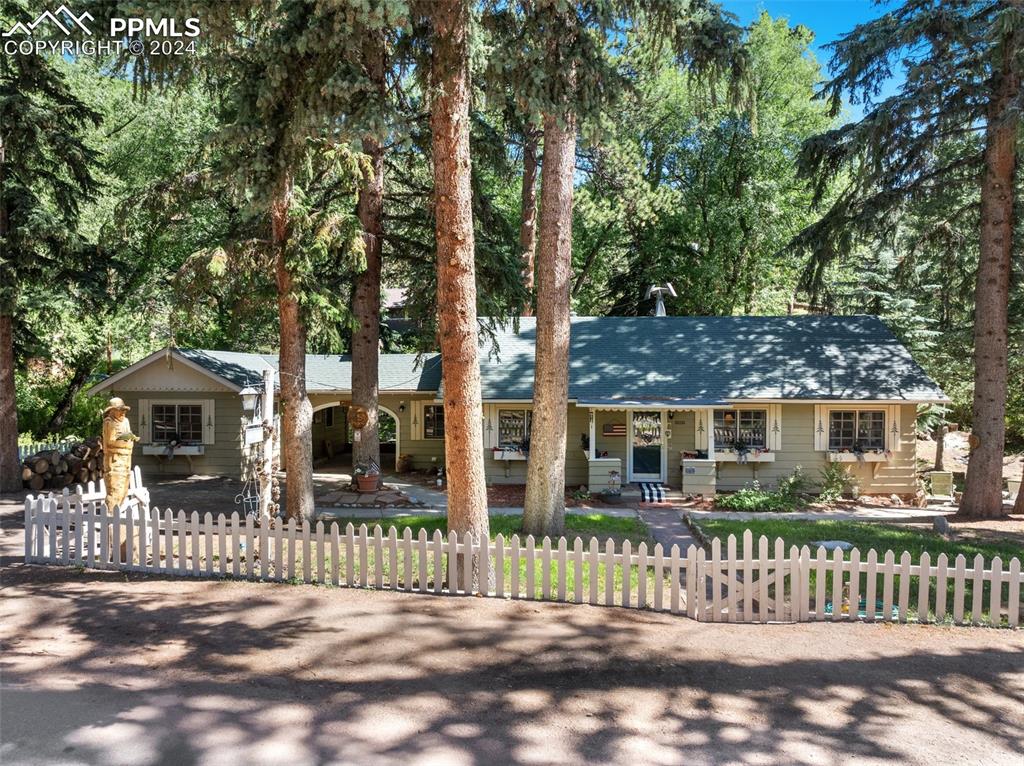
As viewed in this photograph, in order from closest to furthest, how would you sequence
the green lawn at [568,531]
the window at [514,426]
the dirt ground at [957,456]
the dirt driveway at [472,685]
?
the dirt driveway at [472,685] → the green lawn at [568,531] → the window at [514,426] → the dirt ground at [957,456]

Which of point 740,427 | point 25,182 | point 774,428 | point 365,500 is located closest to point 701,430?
point 740,427

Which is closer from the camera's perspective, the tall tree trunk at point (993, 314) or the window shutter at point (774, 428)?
the tall tree trunk at point (993, 314)

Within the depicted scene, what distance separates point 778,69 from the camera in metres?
26.5

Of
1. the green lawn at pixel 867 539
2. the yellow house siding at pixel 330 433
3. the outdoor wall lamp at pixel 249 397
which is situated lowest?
the green lawn at pixel 867 539

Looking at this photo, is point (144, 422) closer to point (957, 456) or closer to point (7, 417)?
point (7, 417)

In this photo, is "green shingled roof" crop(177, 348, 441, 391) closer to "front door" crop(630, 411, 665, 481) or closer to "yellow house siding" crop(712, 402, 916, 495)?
"front door" crop(630, 411, 665, 481)

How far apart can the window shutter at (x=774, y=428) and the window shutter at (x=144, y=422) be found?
625 inches

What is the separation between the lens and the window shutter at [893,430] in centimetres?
1616

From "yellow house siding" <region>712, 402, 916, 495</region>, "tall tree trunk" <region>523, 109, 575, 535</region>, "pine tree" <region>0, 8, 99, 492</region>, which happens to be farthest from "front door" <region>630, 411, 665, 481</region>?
"pine tree" <region>0, 8, 99, 492</region>

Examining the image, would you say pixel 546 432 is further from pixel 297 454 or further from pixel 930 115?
pixel 930 115

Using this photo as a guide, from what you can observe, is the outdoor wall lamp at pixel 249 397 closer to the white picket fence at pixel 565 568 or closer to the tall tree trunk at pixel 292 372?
the tall tree trunk at pixel 292 372

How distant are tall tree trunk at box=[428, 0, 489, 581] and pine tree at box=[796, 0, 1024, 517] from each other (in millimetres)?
8937

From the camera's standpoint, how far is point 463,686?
17.5 ft

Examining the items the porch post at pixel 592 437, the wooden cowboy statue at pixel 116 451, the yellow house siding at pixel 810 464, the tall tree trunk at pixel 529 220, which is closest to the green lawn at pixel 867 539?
the porch post at pixel 592 437
